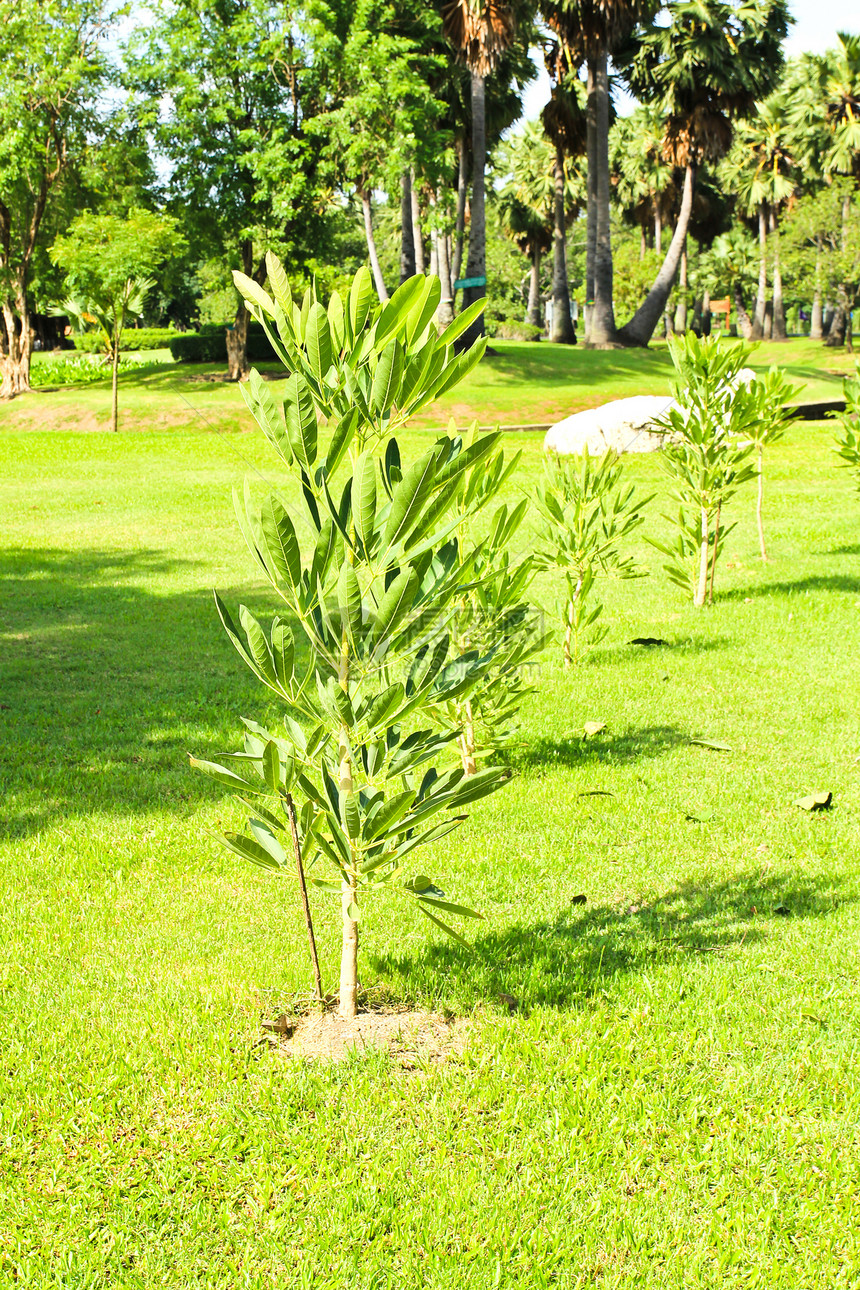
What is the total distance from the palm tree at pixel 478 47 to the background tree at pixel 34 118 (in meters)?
9.27

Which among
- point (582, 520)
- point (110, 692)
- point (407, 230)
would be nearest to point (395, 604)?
point (582, 520)

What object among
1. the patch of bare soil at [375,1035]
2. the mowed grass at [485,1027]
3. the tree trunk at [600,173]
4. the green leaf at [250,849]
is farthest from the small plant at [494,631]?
the tree trunk at [600,173]

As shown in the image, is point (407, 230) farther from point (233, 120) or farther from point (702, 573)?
point (702, 573)

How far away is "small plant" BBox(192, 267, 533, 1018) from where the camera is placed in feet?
8.23

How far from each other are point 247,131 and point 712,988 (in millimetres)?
25893

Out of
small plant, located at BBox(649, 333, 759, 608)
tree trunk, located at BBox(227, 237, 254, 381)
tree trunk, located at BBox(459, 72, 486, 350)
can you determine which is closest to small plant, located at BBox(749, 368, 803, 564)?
small plant, located at BBox(649, 333, 759, 608)

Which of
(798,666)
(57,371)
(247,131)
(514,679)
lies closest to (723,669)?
(798,666)

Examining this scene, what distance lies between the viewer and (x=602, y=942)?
3.59m

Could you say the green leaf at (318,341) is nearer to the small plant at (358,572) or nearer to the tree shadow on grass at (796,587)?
the small plant at (358,572)

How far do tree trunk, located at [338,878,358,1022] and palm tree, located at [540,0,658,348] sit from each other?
3026 centimetres

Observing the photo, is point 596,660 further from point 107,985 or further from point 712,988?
point 107,985

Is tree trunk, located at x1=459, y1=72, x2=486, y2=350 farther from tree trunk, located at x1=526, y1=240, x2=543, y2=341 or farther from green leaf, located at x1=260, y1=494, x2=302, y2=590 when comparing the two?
tree trunk, located at x1=526, y1=240, x2=543, y2=341

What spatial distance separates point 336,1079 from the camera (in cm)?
289

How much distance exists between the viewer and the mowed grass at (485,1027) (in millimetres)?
2363
